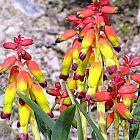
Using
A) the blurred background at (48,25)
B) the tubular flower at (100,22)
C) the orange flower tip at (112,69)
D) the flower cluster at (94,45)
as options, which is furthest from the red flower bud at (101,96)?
the blurred background at (48,25)

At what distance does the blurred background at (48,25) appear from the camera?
5.99 m

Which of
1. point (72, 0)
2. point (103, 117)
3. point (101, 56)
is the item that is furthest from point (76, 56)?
point (72, 0)

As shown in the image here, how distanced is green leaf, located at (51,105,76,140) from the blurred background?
3.10 meters

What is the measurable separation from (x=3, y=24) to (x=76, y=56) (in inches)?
153

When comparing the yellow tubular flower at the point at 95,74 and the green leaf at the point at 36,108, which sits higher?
the yellow tubular flower at the point at 95,74

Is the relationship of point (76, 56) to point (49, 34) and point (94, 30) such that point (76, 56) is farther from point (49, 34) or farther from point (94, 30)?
point (49, 34)

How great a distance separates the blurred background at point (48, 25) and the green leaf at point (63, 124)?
3095mm

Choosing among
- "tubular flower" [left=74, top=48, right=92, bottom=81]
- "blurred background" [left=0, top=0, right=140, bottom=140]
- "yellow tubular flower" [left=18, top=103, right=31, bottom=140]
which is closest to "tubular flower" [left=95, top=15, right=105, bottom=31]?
"tubular flower" [left=74, top=48, right=92, bottom=81]

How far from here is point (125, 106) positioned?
2512 mm

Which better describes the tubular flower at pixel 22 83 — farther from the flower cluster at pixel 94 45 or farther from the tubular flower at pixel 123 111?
the tubular flower at pixel 123 111

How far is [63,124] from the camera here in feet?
8.07

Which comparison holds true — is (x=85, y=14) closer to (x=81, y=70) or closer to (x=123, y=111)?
(x=81, y=70)

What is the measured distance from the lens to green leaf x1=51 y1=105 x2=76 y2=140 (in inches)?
93.5

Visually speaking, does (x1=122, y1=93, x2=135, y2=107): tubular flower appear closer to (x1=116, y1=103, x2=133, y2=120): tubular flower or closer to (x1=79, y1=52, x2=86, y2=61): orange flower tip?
(x1=116, y1=103, x2=133, y2=120): tubular flower
